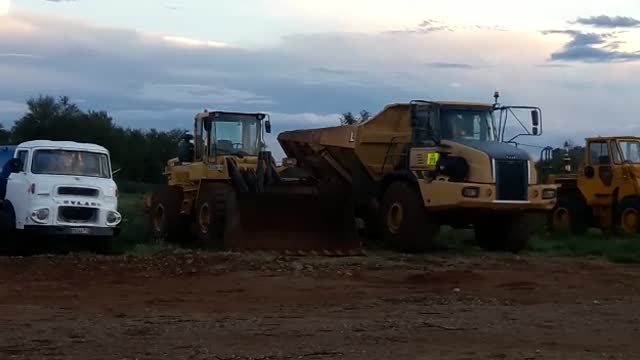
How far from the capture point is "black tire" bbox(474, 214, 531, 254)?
21.8 m

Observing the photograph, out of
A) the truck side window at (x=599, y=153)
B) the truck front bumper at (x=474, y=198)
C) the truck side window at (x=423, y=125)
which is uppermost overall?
the truck side window at (x=423, y=125)

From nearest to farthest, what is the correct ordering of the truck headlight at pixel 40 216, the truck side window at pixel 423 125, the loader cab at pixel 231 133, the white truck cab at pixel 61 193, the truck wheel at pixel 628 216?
the truck headlight at pixel 40 216 → the white truck cab at pixel 61 193 → the truck side window at pixel 423 125 → the loader cab at pixel 231 133 → the truck wheel at pixel 628 216

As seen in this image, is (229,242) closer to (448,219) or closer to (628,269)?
(448,219)

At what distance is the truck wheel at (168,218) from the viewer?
24047mm

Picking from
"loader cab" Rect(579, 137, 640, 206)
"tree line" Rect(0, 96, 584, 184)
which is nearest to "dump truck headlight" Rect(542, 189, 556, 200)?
"loader cab" Rect(579, 137, 640, 206)

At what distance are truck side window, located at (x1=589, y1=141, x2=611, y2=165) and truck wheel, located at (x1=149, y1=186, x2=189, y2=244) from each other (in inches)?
403

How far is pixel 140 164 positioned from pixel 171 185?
136 feet

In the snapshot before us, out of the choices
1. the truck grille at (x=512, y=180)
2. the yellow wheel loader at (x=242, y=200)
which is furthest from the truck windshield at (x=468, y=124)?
the yellow wheel loader at (x=242, y=200)

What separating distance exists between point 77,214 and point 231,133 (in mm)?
4929

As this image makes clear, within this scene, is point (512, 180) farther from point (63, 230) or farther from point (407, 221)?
point (63, 230)

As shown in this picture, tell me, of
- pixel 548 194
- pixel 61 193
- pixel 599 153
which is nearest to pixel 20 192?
pixel 61 193

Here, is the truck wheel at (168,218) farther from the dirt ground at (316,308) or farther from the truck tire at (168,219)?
the dirt ground at (316,308)

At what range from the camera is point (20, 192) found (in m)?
19.8

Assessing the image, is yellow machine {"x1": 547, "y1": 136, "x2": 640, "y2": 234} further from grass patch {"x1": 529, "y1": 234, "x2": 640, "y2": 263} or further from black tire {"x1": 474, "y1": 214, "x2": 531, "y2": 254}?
black tire {"x1": 474, "y1": 214, "x2": 531, "y2": 254}
